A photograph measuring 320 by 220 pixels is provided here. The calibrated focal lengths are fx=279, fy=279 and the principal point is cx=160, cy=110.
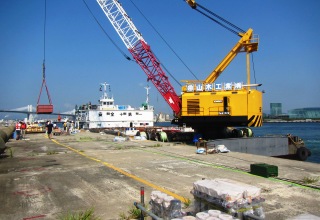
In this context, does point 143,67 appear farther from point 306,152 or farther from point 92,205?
point 92,205

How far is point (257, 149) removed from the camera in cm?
2539

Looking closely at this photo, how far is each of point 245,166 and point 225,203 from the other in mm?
9266

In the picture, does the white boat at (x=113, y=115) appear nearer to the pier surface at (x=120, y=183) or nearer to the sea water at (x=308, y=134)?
the sea water at (x=308, y=134)

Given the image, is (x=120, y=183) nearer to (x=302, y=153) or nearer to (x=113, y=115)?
(x=302, y=153)

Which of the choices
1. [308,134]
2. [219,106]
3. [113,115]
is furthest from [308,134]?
[219,106]

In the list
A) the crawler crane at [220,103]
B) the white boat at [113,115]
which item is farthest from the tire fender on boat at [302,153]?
the white boat at [113,115]

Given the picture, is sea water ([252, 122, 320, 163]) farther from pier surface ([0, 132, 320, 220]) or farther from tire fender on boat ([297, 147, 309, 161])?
pier surface ([0, 132, 320, 220])

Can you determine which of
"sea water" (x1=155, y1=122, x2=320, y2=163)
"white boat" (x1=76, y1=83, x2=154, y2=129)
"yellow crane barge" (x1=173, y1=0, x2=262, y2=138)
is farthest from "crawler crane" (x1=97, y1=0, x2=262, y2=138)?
"white boat" (x1=76, y1=83, x2=154, y2=129)

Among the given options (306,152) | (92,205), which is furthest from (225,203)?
(306,152)

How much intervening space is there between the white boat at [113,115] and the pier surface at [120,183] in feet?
145

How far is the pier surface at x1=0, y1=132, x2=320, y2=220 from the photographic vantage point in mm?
7641

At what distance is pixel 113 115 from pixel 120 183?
5119cm

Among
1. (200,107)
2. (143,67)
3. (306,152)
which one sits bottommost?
(306,152)

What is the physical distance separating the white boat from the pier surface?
145 ft
